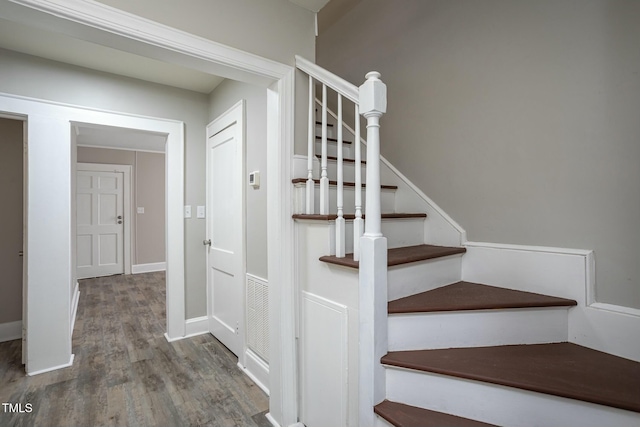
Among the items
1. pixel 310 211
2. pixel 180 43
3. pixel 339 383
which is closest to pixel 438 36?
pixel 310 211

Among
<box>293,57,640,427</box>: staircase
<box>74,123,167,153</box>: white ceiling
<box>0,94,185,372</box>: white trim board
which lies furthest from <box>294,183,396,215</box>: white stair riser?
<box>74,123,167,153</box>: white ceiling

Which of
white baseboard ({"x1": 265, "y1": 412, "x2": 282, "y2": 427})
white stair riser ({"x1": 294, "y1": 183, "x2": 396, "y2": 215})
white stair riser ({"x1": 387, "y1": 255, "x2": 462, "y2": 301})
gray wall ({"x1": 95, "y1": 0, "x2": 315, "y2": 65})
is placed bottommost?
white baseboard ({"x1": 265, "y1": 412, "x2": 282, "y2": 427})

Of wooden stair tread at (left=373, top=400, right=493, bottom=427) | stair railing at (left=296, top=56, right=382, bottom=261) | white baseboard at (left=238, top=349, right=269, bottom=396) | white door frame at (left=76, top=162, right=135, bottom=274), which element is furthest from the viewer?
white door frame at (left=76, top=162, right=135, bottom=274)

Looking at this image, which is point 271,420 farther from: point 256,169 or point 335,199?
point 256,169

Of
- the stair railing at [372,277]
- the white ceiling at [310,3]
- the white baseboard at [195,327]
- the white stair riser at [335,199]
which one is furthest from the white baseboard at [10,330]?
the white ceiling at [310,3]

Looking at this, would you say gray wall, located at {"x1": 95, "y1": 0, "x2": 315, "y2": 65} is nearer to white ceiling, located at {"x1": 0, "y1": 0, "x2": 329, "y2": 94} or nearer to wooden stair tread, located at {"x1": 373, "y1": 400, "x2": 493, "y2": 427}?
white ceiling, located at {"x1": 0, "y1": 0, "x2": 329, "y2": 94}

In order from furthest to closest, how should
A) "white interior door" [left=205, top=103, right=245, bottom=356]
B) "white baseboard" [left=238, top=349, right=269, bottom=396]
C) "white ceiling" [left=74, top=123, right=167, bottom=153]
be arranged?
"white ceiling" [left=74, top=123, right=167, bottom=153] < "white interior door" [left=205, top=103, right=245, bottom=356] < "white baseboard" [left=238, top=349, right=269, bottom=396]

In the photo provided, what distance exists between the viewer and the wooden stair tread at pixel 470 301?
1311 millimetres

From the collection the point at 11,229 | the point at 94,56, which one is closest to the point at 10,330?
the point at 11,229

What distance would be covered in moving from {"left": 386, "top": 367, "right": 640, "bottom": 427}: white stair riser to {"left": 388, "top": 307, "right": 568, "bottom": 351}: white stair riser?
6.1 inches

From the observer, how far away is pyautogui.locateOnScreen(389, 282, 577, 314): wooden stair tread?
1311 millimetres

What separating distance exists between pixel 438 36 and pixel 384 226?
1311 millimetres

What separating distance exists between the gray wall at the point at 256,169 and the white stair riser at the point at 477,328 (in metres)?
1.14

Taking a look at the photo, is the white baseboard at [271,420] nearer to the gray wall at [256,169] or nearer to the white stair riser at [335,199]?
the gray wall at [256,169]
